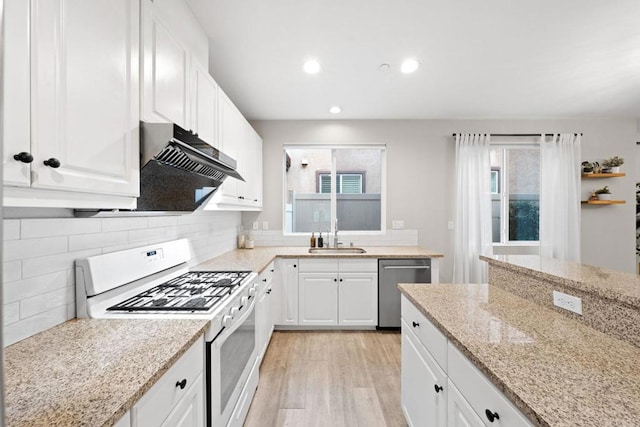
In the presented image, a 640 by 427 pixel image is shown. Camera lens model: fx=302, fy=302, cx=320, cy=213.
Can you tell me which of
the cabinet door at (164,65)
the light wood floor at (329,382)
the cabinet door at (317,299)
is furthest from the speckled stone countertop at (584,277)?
the cabinet door at (164,65)

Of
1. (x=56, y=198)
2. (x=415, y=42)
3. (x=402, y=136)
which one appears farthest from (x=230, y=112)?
(x=402, y=136)

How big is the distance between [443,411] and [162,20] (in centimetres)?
212

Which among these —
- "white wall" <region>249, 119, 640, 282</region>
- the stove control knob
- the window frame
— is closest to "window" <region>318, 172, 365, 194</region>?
the window frame

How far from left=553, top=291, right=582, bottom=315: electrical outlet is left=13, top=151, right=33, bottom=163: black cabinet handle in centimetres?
188

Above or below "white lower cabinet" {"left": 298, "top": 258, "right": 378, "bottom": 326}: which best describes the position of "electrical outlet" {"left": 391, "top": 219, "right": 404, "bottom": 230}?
above

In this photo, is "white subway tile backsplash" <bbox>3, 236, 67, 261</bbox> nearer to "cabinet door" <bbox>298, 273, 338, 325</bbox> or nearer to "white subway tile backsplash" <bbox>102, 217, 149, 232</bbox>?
"white subway tile backsplash" <bbox>102, 217, 149, 232</bbox>

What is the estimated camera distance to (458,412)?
1096mm

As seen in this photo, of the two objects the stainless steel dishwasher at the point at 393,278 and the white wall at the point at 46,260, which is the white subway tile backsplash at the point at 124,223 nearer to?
the white wall at the point at 46,260

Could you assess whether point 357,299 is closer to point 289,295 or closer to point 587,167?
point 289,295

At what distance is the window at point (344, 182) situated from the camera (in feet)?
13.2

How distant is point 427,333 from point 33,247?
5.34ft

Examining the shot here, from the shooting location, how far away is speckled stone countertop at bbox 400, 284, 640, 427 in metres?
0.68

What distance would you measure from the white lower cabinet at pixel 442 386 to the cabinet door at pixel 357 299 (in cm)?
142

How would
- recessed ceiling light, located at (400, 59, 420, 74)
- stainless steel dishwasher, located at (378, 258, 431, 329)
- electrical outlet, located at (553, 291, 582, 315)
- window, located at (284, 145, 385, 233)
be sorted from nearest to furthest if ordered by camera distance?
electrical outlet, located at (553, 291, 582, 315), recessed ceiling light, located at (400, 59, 420, 74), stainless steel dishwasher, located at (378, 258, 431, 329), window, located at (284, 145, 385, 233)
